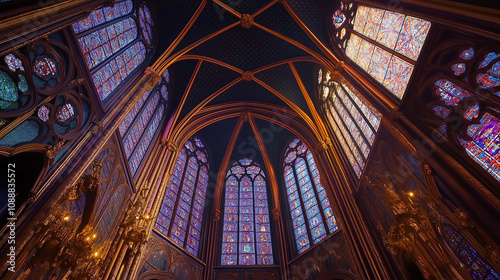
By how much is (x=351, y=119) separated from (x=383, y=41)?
2998 millimetres

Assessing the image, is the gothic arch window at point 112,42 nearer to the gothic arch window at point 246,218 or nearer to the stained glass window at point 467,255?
the gothic arch window at point 246,218

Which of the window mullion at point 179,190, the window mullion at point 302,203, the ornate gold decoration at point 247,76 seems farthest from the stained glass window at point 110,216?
the ornate gold decoration at point 247,76

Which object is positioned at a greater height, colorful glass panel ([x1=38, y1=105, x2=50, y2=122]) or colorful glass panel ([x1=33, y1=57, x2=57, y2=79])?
colorful glass panel ([x1=33, y1=57, x2=57, y2=79])

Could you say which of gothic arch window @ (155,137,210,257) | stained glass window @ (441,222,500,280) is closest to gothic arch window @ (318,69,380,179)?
stained glass window @ (441,222,500,280)

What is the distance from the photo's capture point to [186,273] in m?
9.44

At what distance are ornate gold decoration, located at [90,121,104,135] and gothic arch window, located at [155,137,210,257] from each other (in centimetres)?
475

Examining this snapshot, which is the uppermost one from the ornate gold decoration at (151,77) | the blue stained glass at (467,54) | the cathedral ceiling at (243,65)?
the cathedral ceiling at (243,65)

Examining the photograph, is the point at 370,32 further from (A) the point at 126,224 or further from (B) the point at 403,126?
(A) the point at 126,224

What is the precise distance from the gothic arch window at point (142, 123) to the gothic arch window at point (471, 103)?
8.29 meters

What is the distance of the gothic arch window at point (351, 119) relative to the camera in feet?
27.9

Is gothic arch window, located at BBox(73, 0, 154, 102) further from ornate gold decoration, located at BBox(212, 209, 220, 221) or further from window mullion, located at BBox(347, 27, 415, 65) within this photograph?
window mullion, located at BBox(347, 27, 415, 65)

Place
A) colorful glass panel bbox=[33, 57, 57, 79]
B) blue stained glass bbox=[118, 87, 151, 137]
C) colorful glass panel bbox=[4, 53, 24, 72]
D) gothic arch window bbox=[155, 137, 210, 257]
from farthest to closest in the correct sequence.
Result: gothic arch window bbox=[155, 137, 210, 257], blue stained glass bbox=[118, 87, 151, 137], colorful glass panel bbox=[33, 57, 57, 79], colorful glass panel bbox=[4, 53, 24, 72]

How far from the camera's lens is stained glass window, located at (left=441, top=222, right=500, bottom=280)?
14.2 ft

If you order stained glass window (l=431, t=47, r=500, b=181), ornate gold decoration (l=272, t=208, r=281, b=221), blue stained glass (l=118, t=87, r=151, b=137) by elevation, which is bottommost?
stained glass window (l=431, t=47, r=500, b=181)
